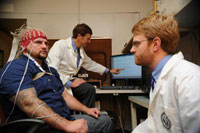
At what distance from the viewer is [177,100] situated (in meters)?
0.63

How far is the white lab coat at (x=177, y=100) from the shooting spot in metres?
0.56

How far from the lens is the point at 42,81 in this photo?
1.01 meters

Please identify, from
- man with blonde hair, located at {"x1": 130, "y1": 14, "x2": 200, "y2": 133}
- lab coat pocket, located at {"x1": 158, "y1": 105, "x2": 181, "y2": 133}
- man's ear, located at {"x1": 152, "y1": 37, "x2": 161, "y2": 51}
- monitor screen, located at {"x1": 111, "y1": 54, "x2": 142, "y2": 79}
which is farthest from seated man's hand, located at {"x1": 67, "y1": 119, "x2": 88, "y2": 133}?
monitor screen, located at {"x1": 111, "y1": 54, "x2": 142, "y2": 79}

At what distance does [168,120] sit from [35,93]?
771mm

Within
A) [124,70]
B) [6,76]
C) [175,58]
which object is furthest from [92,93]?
[175,58]

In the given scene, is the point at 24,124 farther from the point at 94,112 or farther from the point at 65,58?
the point at 65,58

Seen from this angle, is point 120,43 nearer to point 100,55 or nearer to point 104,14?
point 100,55

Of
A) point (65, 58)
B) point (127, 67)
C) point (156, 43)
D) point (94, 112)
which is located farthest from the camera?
point (127, 67)

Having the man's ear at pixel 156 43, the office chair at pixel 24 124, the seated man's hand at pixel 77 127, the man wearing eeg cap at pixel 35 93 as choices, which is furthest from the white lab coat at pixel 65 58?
the man's ear at pixel 156 43

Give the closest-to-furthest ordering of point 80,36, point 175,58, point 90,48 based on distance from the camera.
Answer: point 175,58 → point 80,36 → point 90,48

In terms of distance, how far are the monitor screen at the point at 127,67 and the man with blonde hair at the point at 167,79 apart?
3.33 feet

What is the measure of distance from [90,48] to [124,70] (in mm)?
727

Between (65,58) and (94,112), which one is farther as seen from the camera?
(65,58)

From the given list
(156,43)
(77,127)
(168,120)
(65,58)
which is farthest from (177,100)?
(65,58)
